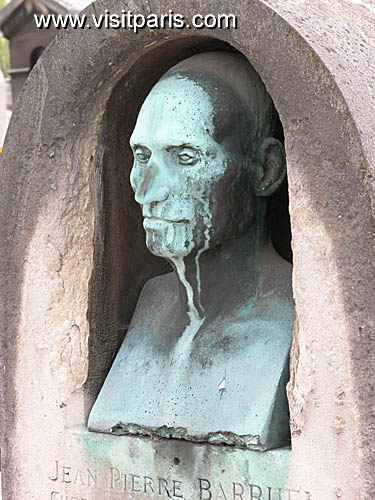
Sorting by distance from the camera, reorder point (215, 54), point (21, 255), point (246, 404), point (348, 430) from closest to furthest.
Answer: point (348, 430) → point (246, 404) → point (215, 54) → point (21, 255)

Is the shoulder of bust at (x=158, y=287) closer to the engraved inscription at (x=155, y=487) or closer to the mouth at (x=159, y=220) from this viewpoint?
the mouth at (x=159, y=220)

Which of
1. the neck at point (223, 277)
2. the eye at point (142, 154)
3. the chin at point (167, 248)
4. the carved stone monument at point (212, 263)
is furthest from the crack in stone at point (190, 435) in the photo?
the eye at point (142, 154)

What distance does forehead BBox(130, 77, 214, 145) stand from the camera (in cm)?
285

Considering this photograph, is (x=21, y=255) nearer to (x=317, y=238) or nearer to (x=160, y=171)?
(x=160, y=171)

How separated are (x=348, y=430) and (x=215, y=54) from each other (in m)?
1.18

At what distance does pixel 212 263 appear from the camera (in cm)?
301

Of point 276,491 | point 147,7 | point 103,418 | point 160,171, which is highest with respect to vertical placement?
point 147,7

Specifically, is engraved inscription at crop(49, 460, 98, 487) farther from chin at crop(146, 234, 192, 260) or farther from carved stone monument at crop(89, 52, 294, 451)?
chin at crop(146, 234, 192, 260)

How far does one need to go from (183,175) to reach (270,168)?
0.93ft

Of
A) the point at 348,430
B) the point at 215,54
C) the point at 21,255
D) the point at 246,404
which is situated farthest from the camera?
the point at 21,255

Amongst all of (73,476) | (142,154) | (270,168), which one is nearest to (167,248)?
(142,154)

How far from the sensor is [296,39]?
2.56m

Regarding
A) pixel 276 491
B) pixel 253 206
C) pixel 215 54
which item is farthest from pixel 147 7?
pixel 276 491

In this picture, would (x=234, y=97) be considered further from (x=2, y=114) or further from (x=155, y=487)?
(x=2, y=114)
